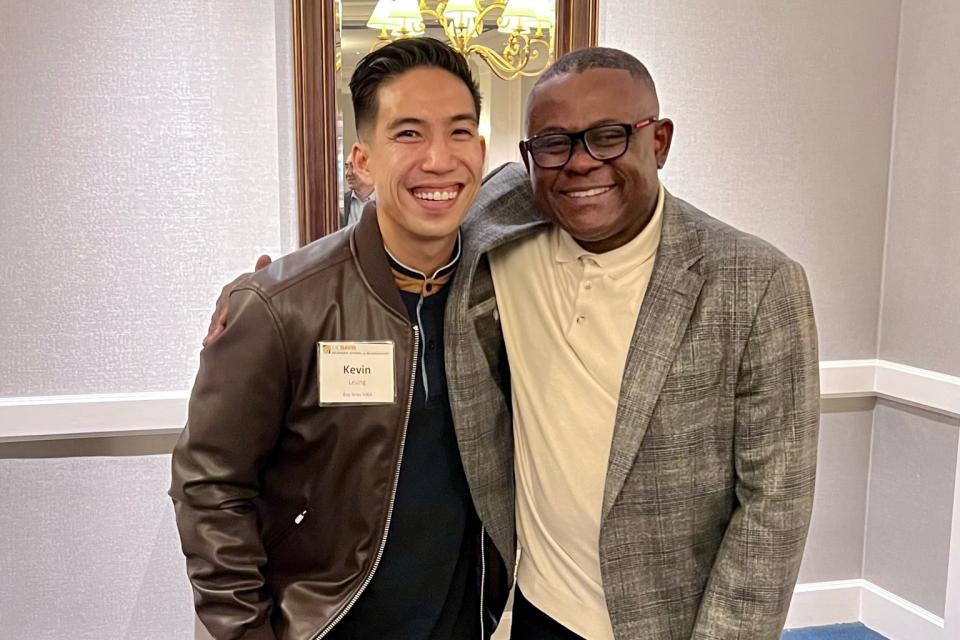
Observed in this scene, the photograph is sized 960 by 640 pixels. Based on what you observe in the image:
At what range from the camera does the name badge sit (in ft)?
4.64

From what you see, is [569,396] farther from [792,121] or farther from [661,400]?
[792,121]

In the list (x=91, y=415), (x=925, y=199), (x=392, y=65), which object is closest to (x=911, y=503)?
(x=925, y=199)

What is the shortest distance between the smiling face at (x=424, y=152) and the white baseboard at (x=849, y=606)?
2.21m

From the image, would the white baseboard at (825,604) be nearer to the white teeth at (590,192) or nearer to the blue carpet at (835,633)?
the blue carpet at (835,633)

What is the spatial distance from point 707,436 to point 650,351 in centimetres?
17

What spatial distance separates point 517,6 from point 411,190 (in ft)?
4.21

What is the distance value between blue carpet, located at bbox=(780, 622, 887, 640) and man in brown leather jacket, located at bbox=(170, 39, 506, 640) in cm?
189

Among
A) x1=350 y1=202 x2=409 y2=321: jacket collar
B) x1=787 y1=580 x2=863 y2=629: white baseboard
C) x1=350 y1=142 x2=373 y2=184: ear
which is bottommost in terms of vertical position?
x1=787 y1=580 x2=863 y2=629: white baseboard

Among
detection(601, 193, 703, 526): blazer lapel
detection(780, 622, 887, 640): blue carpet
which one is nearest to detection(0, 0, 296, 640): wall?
detection(601, 193, 703, 526): blazer lapel

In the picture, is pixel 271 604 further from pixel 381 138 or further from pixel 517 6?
pixel 517 6

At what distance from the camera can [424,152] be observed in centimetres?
143

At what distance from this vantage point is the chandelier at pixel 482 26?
2.43m

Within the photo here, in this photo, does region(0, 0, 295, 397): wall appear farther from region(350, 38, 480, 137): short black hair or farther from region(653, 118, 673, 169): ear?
region(653, 118, 673, 169): ear

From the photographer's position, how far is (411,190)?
1.43 meters
